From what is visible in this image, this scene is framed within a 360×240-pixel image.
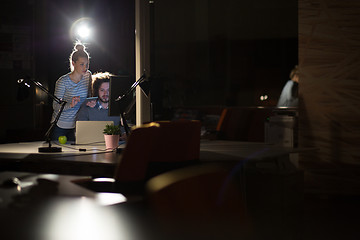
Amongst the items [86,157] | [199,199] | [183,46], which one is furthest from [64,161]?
[183,46]

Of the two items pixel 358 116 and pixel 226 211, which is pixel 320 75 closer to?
pixel 358 116

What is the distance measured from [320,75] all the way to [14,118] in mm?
4527

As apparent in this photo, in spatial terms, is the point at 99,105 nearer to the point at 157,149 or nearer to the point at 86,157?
the point at 86,157

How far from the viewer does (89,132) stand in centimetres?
357

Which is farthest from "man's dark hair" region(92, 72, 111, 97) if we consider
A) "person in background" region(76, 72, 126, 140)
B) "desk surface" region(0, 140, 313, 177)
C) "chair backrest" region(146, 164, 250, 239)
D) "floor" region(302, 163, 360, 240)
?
"chair backrest" region(146, 164, 250, 239)

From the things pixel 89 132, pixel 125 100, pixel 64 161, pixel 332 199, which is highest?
pixel 125 100

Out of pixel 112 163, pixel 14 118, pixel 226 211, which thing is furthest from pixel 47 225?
pixel 14 118

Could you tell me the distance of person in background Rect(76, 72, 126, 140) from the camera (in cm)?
358

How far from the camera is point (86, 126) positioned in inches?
140

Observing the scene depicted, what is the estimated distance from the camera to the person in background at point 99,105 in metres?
3.58

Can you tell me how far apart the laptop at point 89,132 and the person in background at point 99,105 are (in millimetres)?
122

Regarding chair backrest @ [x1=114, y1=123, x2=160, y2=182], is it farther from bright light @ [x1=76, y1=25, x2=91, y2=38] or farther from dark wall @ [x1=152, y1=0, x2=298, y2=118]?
dark wall @ [x1=152, y1=0, x2=298, y2=118]

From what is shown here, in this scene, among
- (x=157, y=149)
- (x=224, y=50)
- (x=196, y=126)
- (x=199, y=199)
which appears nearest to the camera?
(x=199, y=199)

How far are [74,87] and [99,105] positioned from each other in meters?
0.24
